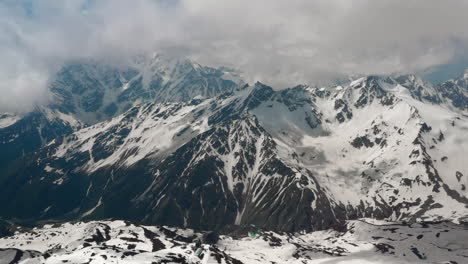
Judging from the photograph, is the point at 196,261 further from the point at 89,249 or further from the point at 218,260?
the point at 89,249

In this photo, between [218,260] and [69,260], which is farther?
[218,260]

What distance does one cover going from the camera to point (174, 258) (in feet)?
586

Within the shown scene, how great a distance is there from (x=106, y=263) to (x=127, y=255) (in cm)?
1345

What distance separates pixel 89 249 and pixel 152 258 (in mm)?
33583

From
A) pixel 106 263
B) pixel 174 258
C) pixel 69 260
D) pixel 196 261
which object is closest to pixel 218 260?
pixel 196 261

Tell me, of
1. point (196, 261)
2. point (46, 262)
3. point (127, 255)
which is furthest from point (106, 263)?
point (196, 261)

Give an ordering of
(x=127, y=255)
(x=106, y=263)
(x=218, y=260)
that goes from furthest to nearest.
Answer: (x=218, y=260), (x=127, y=255), (x=106, y=263)

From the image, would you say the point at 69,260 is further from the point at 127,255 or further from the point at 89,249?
the point at 127,255

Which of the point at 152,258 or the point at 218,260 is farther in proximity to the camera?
the point at 218,260

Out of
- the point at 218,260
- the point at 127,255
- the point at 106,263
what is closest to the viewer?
the point at 106,263

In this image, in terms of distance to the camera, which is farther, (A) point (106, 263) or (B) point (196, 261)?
(B) point (196, 261)

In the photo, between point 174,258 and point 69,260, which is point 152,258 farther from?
point 69,260

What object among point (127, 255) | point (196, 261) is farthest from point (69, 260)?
point (196, 261)

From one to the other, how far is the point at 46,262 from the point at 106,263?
30908 mm
